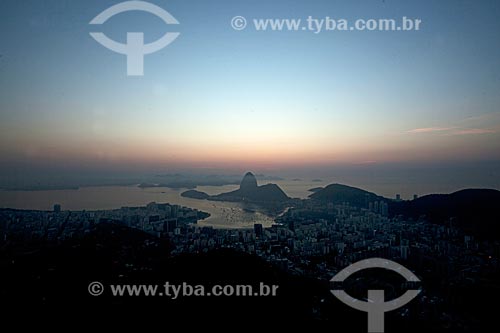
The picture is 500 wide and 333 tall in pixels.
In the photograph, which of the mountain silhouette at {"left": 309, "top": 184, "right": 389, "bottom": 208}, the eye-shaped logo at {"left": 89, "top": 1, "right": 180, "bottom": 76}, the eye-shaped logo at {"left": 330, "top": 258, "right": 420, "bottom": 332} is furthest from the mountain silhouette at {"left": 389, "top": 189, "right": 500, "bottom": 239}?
the eye-shaped logo at {"left": 89, "top": 1, "right": 180, "bottom": 76}

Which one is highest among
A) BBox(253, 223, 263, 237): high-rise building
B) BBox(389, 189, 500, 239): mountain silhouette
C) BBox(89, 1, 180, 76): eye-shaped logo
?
BBox(89, 1, 180, 76): eye-shaped logo

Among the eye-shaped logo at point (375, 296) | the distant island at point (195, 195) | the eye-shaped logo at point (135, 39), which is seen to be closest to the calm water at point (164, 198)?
the distant island at point (195, 195)

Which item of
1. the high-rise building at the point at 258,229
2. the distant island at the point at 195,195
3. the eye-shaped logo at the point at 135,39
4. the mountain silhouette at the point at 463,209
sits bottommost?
the high-rise building at the point at 258,229

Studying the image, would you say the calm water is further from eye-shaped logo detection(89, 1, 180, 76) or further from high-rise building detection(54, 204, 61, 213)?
eye-shaped logo detection(89, 1, 180, 76)

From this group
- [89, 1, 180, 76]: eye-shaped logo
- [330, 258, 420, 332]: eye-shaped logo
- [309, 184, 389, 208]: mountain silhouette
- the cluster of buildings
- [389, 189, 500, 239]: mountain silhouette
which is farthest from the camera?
[309, 184, 389, 208]: mountain silhouette

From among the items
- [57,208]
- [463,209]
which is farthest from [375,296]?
[57,208]

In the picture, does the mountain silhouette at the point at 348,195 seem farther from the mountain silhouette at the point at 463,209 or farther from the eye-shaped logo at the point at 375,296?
the eye-shaped logo at the point at 375,296
